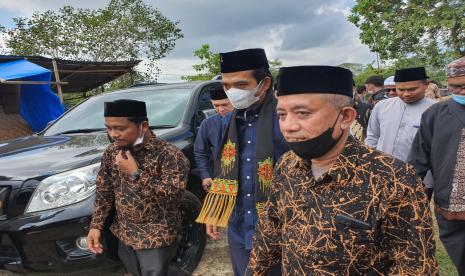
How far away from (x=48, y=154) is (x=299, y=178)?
2509 mm

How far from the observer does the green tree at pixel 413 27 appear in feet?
47.4

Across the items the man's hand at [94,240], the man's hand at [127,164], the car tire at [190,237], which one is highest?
the man's hand at [127,164]

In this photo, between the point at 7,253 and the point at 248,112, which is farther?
the point at 7,253

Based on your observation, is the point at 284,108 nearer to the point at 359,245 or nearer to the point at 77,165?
the point at 359,245

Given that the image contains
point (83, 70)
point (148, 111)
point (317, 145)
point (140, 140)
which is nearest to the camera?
point (317, 145)

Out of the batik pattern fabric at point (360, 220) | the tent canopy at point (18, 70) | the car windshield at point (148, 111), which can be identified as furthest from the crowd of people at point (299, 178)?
the tent canopy at point (18, 70)

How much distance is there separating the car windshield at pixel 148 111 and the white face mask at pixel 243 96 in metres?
1.73

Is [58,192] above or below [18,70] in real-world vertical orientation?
below

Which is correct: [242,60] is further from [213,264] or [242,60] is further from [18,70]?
[18,70]

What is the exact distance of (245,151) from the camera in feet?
7.77


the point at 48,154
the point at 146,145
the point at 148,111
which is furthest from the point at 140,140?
the point at 148,111

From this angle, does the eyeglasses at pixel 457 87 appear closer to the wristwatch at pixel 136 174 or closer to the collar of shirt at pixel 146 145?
the collar of shirt at pixel 146 145

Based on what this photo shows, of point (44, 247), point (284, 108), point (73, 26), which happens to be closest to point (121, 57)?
point (73, 26)

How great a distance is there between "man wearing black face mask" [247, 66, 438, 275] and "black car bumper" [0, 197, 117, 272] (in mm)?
1798
